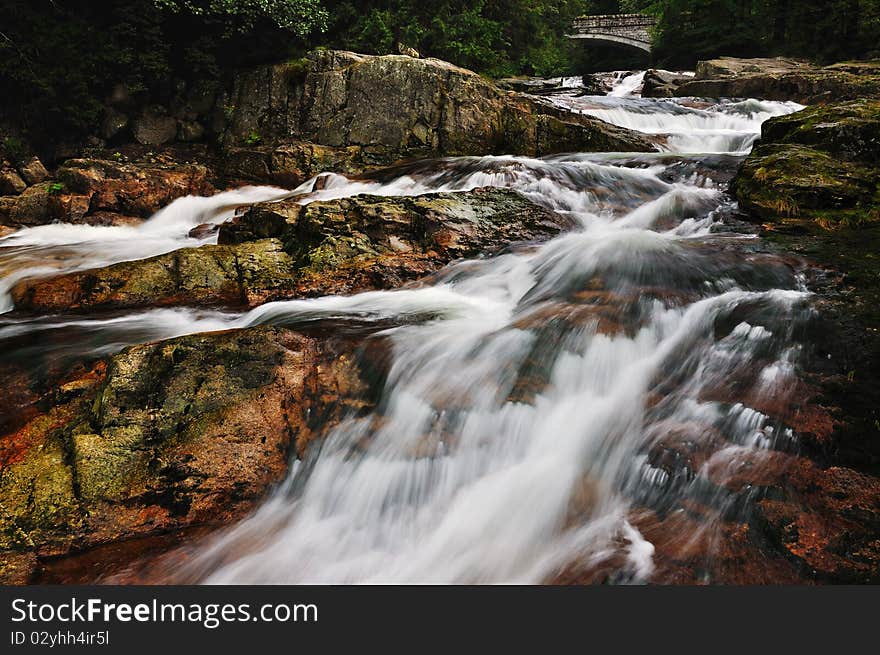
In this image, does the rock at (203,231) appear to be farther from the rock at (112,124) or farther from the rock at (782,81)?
the rock at (782,81)

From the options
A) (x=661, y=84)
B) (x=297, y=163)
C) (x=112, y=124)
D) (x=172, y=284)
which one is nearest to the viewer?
(x=172, y=284)

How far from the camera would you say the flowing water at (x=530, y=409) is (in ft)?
8.36

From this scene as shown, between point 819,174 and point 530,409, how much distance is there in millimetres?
5195

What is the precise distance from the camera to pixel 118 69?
11148mm

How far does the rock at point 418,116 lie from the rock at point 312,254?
4.43 meters

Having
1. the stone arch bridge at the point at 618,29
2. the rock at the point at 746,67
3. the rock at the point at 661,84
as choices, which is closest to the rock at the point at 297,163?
the rock at the point at 661,84

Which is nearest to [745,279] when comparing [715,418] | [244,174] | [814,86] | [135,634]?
[715,418]

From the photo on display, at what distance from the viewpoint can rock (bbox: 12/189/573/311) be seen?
512cm

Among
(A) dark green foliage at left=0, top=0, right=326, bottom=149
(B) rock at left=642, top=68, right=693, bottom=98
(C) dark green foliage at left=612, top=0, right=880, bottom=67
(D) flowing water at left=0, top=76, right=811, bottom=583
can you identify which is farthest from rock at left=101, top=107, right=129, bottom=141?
(C) dark green foliage at left=612, top=0, right=880, bottom=67

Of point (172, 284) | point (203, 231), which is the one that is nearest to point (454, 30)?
point (203, 231)

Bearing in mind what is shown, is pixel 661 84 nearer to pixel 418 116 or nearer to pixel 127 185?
pixel 418 116

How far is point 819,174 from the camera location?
231 inches

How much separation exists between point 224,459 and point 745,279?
14.1 ft

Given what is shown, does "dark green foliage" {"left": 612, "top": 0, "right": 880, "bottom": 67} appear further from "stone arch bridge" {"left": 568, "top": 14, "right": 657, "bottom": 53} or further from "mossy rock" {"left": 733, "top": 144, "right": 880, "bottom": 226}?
"mossy rock" {"left": 733, "top": 144, "right": 880, "bottom": 226}
